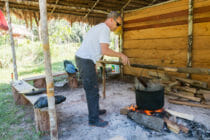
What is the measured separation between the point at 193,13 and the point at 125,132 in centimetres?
425

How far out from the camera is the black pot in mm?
2955

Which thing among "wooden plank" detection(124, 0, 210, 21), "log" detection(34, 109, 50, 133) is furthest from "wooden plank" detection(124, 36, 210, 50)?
"log" detection(34, 109, 50, 133)

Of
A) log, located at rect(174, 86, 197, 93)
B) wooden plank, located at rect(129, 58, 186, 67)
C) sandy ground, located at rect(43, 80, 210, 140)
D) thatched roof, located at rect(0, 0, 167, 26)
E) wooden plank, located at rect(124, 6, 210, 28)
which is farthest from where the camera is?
wooden plank, located at rect(129, 58, 186, 67)

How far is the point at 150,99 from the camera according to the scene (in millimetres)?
2973

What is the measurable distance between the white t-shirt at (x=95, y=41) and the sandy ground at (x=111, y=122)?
4.54 ft

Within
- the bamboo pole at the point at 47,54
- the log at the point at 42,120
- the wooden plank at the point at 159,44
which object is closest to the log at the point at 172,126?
the bamboo pole at the point at 47,54

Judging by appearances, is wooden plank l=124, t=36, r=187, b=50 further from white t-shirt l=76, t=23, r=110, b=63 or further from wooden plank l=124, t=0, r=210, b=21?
white t-shirt l=76, t=23, r=110, b=63

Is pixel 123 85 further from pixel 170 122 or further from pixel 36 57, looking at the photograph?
pixel 36 57

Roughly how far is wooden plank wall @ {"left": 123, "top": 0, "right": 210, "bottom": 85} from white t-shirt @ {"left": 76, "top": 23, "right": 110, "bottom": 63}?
3493 mm

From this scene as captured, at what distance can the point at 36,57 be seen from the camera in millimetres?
12734

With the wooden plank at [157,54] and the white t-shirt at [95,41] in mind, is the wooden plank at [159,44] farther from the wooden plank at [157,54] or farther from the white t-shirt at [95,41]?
the white t-shirt at [95,41]

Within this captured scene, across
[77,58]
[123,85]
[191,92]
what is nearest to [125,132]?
[77,58]

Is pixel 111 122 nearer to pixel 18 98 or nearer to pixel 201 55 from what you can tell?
pixel 18 98

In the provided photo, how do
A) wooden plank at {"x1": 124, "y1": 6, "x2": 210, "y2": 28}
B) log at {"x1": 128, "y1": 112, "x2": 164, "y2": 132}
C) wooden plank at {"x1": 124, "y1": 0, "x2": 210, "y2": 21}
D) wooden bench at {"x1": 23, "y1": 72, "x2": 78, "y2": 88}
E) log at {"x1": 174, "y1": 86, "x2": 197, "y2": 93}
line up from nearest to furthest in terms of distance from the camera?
log at {"x1": 128, "y1": 112, "x2": 164, "y2": 132}
log at {"x1": 174, "y1": 86, "x2": 197, "y2": 93}
wooden plank at {"x1": 124, "y1": 6, "x2": 210, "y2": 28}
wooden plank at {"x1": 124, "y1": 0, "x2": 210, "y2": 21}
wooden bench at {"x1": 23, "y1": 72, "x2": 78, "y2": 88}
